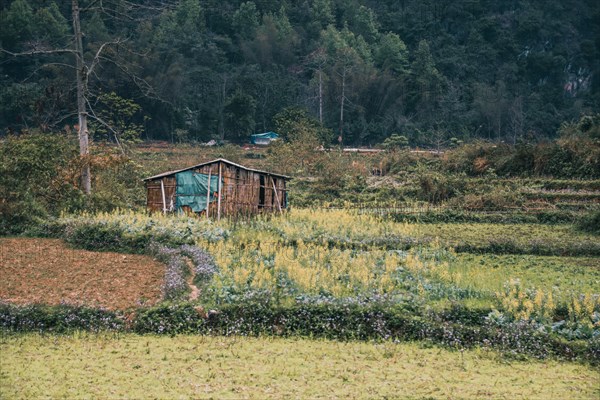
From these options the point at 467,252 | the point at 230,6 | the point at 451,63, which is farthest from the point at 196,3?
the point at 467,252

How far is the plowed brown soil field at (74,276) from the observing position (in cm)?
1408

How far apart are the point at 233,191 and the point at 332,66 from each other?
45914mm

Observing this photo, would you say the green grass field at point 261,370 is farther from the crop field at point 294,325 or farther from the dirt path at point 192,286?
the dirt path at point 192,286

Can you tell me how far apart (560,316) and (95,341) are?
26.1ft

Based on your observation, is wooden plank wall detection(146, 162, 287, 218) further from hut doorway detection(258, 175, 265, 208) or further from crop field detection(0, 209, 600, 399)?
crop field detection(0, 209, 600, 399)

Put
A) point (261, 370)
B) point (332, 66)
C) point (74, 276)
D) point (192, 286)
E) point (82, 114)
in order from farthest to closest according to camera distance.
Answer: point (332, 66)
point (82, 114)
point (74, 276)
point (192, 286)
point (261, 370)

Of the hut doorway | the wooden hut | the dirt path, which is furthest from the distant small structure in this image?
the dirt path

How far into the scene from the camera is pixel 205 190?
85.3ft

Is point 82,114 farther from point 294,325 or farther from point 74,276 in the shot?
point 294,325

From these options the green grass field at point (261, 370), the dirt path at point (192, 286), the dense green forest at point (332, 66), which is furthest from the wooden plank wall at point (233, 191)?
the dense green forest at point (332, 66)

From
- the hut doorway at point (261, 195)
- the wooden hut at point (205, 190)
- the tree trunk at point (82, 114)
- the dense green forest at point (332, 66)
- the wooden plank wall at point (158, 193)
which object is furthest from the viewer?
the dense green forest at point (332, 66)

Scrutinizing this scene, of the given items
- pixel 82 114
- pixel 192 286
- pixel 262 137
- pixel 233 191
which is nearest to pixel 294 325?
pixel 192 286

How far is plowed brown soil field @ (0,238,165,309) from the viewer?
14.1 m

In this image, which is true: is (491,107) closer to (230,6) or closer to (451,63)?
(451,63)
